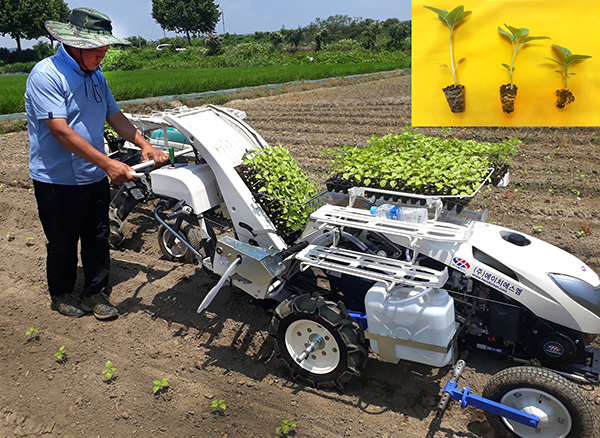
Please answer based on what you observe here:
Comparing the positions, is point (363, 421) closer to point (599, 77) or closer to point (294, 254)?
point (294, 254)

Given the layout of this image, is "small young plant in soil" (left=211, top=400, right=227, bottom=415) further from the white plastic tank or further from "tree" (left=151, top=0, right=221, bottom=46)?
"tree" (left=151, top=0, right=221, bottom=46)

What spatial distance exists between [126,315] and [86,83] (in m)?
2.02

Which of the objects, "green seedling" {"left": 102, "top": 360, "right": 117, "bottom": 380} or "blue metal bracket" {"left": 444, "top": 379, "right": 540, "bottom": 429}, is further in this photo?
"green seedling" {"left": 102, "top": 360, "right": 117, "bottom": 380}

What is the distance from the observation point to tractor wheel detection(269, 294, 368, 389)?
312 centimetres

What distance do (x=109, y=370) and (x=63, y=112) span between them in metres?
1.94

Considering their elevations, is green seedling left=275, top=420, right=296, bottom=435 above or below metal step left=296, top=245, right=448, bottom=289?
below

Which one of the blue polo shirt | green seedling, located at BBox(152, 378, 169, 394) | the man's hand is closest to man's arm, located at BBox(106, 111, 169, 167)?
the man's hand

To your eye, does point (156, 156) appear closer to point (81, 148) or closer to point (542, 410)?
point (81, 148)

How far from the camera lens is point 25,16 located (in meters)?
52.4

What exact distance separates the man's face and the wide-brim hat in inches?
3.4

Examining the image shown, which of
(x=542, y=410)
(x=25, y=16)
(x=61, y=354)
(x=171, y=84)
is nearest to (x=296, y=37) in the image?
(x=25, y=16)

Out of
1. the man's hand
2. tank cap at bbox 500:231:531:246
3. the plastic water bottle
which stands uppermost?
the man's hand

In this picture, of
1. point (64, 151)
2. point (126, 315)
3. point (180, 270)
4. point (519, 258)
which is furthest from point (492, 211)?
point (64, 151)

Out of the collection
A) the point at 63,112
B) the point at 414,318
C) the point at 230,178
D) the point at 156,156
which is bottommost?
the point at 414,318
